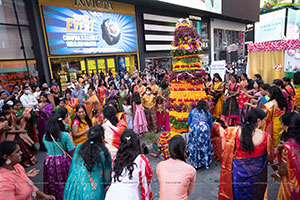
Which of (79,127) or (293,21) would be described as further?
(293,21)

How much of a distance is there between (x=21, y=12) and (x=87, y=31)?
335cm

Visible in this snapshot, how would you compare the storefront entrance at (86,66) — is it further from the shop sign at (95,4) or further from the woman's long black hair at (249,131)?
the woman's long black hair at (249,131)

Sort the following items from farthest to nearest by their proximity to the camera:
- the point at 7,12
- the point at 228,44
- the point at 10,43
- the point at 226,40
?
the point at 228,44, the point at 226,40, the point at 10,43, the point at 7,12

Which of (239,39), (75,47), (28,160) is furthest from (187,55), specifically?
(239,39)

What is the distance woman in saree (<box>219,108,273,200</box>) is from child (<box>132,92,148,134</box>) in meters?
3.43

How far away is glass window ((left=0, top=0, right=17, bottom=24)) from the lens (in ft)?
28.9

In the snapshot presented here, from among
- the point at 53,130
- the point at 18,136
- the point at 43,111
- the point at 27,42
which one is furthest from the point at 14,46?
the point at 53,130

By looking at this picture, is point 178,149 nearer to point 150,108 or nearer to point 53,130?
point 53,130

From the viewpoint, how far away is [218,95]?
19.0 ft

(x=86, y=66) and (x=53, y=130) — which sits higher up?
(x=86, y=66)

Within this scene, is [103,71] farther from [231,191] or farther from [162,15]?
[231,191]

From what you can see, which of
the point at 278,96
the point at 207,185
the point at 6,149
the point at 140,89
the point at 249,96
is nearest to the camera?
the point at 6,149

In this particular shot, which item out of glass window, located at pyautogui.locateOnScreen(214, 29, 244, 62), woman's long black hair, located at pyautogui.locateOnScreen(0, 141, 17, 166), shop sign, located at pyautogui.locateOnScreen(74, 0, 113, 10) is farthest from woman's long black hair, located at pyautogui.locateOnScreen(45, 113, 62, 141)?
glass window, located at pyautogui.locateOnScreen(214, 29, 244, 62)

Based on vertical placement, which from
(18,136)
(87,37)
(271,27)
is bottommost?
(18,136)
